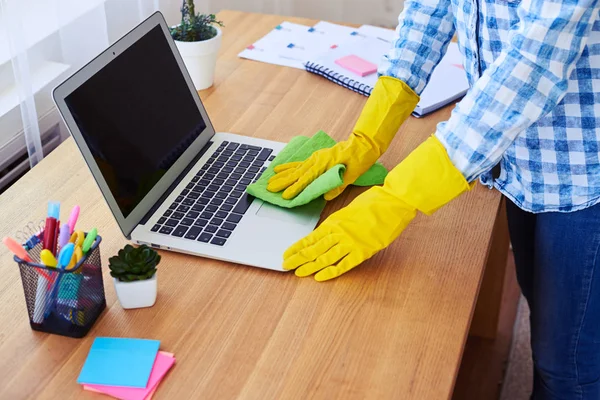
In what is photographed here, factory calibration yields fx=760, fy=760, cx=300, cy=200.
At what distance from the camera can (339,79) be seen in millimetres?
1549

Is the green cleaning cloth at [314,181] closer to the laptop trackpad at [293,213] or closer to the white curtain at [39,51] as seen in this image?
the laptop trackpad at [293,213]

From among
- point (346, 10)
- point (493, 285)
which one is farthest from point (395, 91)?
point (346, 10)

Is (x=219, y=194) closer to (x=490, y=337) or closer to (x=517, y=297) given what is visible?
(x=490, y=337)

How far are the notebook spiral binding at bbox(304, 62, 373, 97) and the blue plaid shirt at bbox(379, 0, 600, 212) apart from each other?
34 centimetres

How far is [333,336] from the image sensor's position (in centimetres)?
93

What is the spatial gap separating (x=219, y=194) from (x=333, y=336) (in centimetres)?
35

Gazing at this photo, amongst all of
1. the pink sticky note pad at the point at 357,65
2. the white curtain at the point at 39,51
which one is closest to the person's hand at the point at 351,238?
the pink sticky note pad at the point at 357,65

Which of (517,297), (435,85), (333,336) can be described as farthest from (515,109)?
(517,297)

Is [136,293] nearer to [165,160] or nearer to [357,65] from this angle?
[165,160]

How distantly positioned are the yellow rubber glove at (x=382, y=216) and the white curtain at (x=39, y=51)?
0.67 m

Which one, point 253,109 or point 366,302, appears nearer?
point 366,302

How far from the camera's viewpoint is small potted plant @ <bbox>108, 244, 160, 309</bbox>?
3.13 ft

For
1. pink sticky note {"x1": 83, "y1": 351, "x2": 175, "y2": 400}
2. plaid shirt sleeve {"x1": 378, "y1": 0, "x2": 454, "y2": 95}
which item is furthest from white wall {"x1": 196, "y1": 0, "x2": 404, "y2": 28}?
pink sticky note {"x1": 83, "y1": 351, "x2": 175, "y2": 400}

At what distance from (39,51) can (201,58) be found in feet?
1.13
